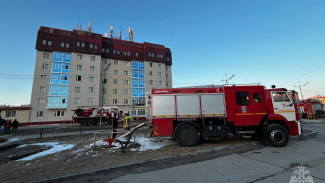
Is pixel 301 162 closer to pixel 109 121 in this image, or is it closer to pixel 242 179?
pixel 242 179

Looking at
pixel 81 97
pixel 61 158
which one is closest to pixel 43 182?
pixel 61 158

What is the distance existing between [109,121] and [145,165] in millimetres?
20578

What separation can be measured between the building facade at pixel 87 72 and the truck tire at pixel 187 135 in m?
19.8

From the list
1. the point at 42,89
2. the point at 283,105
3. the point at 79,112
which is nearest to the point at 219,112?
the point at 283,105

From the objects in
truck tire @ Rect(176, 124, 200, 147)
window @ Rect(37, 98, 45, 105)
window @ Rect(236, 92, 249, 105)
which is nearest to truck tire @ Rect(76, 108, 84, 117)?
window @ Rect(37, 98, 45, 105)

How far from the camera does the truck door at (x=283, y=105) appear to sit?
24.4 ft

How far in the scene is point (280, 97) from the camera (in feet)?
25.1

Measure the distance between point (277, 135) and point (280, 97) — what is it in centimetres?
208

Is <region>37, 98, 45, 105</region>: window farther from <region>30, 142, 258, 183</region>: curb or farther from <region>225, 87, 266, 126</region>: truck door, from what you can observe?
<region>225, 87, 266, 126</region>: truck door

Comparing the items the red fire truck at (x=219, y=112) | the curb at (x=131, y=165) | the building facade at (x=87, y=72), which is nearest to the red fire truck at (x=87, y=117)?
the building facade at (x=87, y=72)

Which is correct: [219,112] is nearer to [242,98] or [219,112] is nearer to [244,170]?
[242,98]

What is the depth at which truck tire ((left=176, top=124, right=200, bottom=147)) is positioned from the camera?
7.35 meters

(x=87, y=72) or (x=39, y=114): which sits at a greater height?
(x=87, y=72)

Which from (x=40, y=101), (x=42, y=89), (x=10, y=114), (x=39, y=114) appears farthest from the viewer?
(x=42, y=89)
